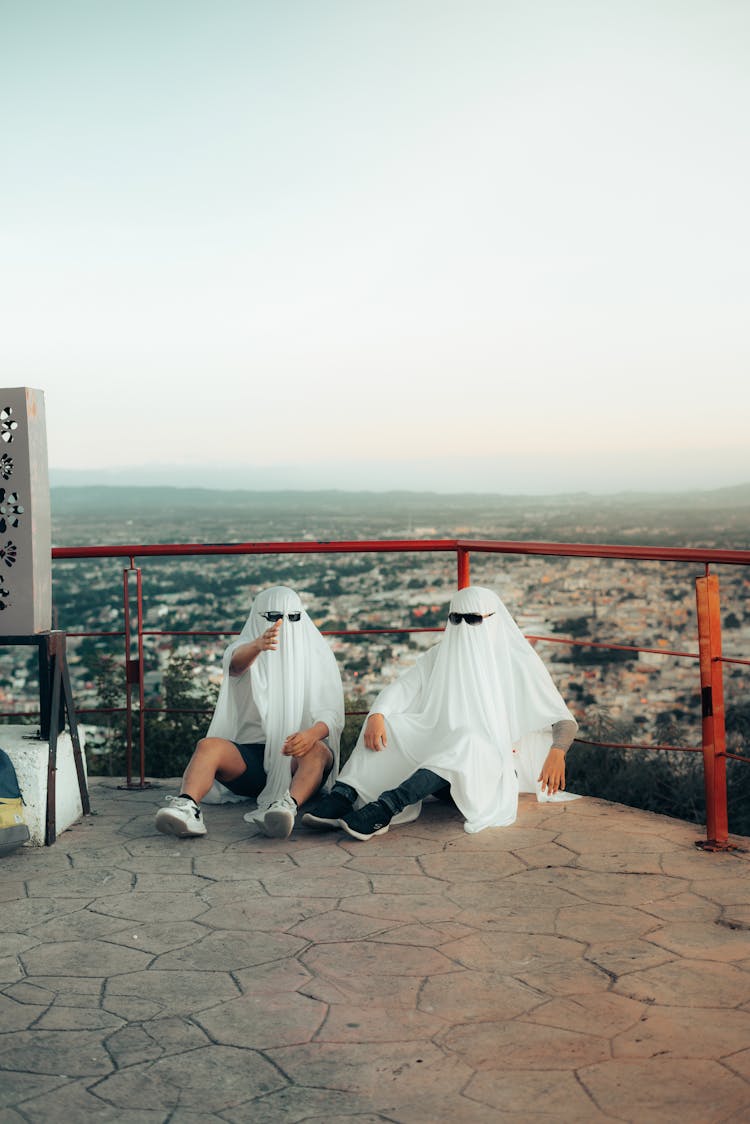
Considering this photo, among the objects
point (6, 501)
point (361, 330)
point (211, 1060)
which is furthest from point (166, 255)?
point (211, 1060)

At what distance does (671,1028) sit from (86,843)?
272 cm

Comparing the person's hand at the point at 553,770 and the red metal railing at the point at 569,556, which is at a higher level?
the red metal railing at the point at 569,556

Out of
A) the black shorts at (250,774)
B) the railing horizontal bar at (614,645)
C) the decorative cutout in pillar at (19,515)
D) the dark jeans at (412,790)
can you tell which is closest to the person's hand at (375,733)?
the dark jeans at (412,790)

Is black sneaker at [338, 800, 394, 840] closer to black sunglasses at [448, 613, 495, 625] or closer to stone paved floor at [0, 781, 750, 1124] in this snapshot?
stone paved floor at [0, 781, 750, 1124]

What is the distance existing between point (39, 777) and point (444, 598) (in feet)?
11.9

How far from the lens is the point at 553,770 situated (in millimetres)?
4922

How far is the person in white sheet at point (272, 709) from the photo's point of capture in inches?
199

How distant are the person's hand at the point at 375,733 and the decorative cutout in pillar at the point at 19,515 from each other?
1.53 m

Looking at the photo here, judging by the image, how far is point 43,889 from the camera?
13.5ft

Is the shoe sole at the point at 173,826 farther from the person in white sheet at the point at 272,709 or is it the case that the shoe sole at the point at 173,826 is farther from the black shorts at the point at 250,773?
the black shorts at the point at 250,773

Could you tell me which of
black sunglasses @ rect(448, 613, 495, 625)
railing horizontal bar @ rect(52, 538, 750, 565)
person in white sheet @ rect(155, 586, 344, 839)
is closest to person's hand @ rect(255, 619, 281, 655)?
person in white sheet @ rect(155, 586, 344, 839)

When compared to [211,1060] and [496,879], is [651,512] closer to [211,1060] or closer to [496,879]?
[496,879]

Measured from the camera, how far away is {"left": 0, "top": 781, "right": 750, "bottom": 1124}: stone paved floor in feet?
8.51

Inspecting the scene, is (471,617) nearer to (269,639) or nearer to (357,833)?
(269,639)
